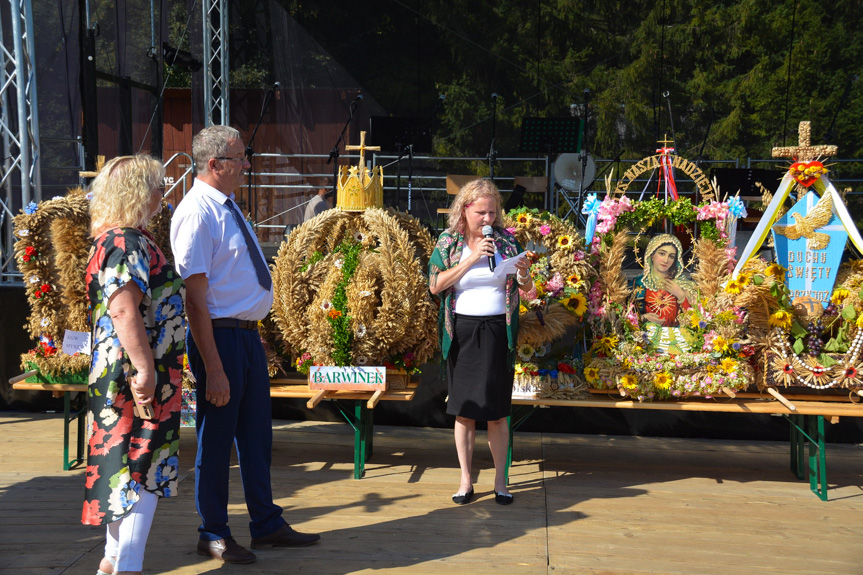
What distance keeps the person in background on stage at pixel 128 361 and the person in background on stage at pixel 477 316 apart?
1.41 metres

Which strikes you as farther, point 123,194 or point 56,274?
point 56,274

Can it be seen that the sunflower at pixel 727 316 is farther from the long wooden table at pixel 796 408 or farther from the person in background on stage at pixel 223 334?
the person in background on stage at pixel 223 334

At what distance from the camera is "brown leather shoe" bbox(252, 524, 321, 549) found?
3.22 meters

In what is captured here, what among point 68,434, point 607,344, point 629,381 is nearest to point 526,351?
point 607,344

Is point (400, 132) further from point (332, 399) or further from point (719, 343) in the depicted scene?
point (719, 343)

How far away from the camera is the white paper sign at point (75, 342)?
13.8ft

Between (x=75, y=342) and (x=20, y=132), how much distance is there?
1.96m

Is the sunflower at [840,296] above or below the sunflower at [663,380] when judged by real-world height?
above

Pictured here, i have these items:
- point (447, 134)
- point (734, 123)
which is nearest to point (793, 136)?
point (734, 123)

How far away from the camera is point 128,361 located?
261 centimetres

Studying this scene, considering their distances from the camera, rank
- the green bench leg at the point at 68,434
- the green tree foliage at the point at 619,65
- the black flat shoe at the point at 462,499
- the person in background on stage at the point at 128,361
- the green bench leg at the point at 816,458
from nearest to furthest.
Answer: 1. the person in background on stage at the point at 128,361
2. the black flat shoe at the point at 462,499
3. the green bench leg at the point at 816,458
4. the green bench leg at the point at 68,434
5. the green tree foliage at the point at 619,65

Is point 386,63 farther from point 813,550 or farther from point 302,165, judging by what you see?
point 813,550

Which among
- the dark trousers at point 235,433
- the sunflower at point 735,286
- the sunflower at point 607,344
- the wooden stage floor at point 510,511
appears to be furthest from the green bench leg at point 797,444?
the dark trousers at point 235,433

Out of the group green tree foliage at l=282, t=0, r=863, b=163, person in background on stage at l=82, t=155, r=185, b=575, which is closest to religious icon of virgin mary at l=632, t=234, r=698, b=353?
person in background on stage at l=82, t=155, r=185, b=575
